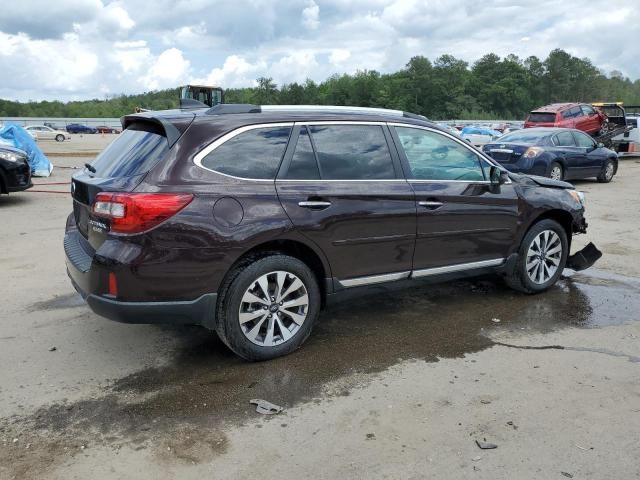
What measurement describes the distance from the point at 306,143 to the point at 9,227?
6.70 m

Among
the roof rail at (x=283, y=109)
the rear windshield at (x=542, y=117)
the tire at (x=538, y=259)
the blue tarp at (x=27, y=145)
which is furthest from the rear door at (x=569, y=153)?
the blue tarp at (x=27, y=145)

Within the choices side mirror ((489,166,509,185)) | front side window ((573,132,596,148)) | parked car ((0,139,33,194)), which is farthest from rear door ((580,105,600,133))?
parked car ((0,139,33,194))

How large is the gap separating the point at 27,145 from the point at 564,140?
14.8 meters

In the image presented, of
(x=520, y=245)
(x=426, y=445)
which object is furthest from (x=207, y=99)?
(x=426, y=445)

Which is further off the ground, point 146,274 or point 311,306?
point 146,274

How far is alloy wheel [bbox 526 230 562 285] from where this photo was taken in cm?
566

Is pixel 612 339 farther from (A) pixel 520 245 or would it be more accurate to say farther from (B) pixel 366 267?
(B) pixel 366 267

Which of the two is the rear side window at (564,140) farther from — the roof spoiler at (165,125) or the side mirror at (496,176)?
the roof spoiler at (165,125)

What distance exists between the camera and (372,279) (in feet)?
15.0

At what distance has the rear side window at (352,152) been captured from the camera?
14.3 ft

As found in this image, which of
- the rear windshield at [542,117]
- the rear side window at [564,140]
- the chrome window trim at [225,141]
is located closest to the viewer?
the chrome window trim at [225,141]

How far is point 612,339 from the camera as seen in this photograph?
471cm

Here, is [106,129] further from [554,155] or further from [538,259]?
[538,259]

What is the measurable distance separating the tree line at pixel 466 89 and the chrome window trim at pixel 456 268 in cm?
9046
